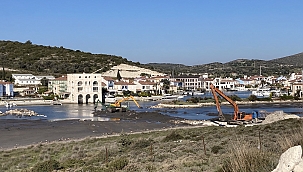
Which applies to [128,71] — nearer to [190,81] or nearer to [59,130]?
[190,81]

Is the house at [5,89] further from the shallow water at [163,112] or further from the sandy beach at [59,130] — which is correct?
the sandy beach at [59,130]

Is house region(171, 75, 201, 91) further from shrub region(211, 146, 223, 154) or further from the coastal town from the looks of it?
shrub region(211, 146, 223, 154)

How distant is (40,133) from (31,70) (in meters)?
92.5

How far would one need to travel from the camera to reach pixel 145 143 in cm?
1722

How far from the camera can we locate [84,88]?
222 ft

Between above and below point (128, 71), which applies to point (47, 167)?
below

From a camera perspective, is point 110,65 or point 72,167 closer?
point 72,167

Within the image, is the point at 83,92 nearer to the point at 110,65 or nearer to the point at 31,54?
the point at 110,65

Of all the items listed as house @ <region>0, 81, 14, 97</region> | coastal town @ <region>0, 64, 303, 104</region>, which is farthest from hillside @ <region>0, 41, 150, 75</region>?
house @ <region>0, 81, 14, 97</region>

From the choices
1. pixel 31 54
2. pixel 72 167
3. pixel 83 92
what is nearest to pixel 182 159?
pixel 72 167

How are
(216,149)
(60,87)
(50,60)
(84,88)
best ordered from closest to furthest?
(216,149), (84,88), (60,87), (50,60)

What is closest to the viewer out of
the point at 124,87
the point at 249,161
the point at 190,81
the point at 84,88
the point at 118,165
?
the point at 249,161

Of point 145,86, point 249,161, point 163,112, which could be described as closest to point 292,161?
point 249,161

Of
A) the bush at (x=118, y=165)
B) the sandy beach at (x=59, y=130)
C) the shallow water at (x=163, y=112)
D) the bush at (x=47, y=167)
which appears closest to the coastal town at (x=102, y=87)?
the shallow water at (x=163, y=112)
